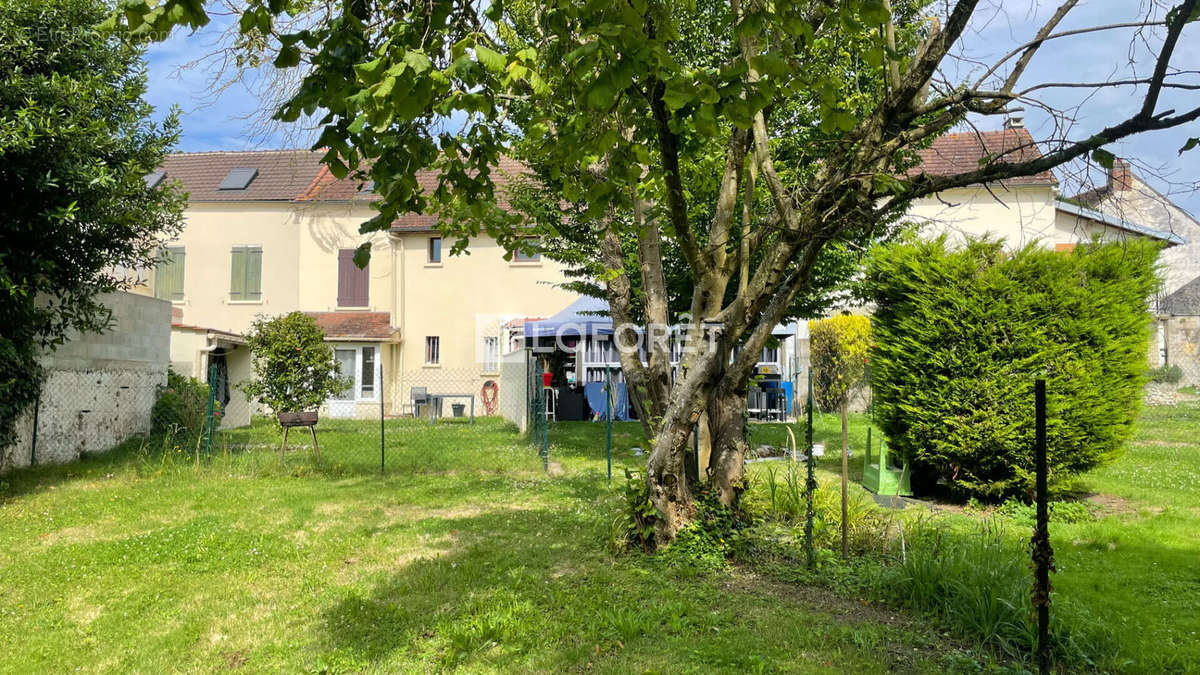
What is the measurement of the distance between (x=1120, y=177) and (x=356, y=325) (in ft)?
68.8

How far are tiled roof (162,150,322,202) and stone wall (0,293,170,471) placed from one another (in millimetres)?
11442

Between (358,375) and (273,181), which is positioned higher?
(273,181)

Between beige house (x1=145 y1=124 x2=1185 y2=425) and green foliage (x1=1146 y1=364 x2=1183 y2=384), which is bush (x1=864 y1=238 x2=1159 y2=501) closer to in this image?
beige house (x1=145 y1=124 x2=1185 y2=425)

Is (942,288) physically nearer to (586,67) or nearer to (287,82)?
(586,67)

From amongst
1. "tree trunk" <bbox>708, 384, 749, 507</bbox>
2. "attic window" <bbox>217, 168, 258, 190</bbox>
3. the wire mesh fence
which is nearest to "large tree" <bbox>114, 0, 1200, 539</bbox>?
"tree trunk" <bbox>708, 384, 749, 507</bbox>

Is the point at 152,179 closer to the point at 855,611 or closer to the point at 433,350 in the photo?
the point at 433,350

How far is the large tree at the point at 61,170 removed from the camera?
7.45 metres

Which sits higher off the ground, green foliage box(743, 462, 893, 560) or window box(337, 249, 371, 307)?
window box(337, 249, 371, 307)

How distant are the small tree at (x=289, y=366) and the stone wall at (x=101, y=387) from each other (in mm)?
1869

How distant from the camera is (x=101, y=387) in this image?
1079cm

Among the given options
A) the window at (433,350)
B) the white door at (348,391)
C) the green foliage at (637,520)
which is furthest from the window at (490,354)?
the green foliage at (637,520)

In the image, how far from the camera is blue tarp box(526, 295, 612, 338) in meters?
15.9

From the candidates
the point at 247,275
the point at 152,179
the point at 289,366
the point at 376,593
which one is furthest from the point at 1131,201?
the point at 152,179

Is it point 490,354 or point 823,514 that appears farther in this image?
point 490,354
